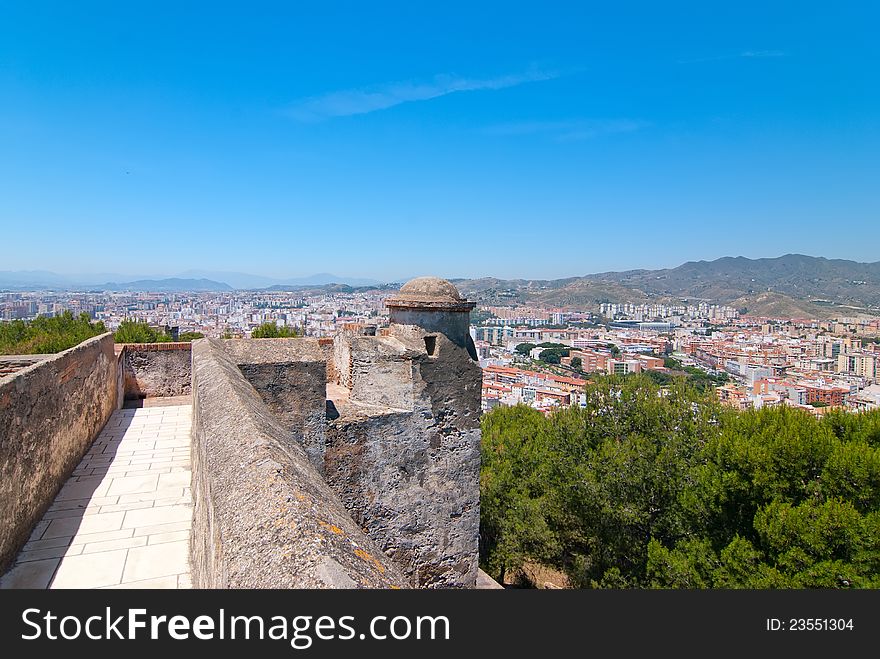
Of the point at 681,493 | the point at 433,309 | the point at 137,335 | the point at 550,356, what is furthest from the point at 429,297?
the point at 550,356

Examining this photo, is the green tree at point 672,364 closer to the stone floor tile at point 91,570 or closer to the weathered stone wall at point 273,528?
the stone floor tile at point 91,570

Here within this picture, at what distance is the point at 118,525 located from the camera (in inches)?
189

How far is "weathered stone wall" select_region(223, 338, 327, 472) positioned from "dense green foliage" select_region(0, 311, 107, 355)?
373 inches

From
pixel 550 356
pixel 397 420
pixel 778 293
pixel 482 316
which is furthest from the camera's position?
pixel 778 293

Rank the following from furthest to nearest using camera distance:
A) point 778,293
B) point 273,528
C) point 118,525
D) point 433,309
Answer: point 778,293 < point 433,309 < point 118,525 < point 273,528

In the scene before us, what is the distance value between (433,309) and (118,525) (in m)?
5.04

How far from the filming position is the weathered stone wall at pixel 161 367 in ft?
34.4

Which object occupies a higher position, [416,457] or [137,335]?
[137,335]

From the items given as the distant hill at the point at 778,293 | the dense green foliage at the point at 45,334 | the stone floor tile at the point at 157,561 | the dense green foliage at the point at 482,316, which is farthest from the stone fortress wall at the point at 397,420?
the distant hill at the point at 778,293

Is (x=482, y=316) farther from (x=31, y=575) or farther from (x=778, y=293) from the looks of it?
(x=31, y=575)

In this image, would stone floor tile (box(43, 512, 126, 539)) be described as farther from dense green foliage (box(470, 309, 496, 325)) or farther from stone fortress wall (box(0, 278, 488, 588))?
dense green foliage (box(470, 309, 496, 325))

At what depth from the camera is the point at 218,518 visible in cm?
230

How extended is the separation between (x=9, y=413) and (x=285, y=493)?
3766 millimetres

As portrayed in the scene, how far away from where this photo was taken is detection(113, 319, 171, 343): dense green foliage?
53.6 feet
